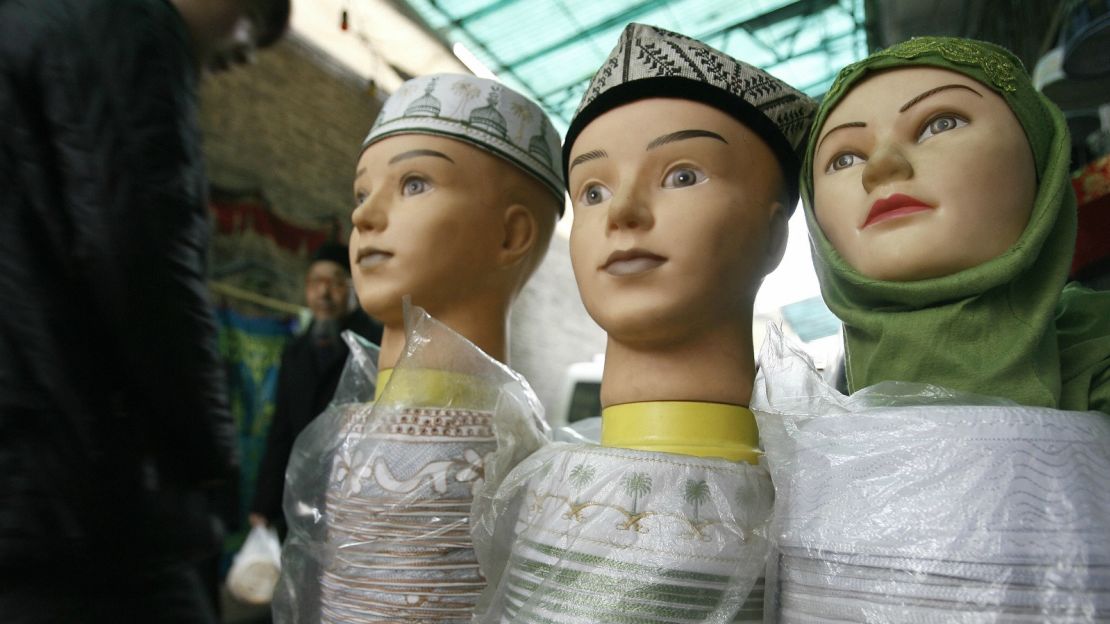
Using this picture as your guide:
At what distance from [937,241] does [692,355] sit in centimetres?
41

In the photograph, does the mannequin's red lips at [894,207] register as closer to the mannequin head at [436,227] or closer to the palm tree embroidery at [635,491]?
the palm tree embroidery at [635,491]

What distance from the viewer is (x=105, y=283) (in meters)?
1.17

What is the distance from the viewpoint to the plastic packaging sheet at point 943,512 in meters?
0.80

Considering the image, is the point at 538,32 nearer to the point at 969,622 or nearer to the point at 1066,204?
the point at 1066,204

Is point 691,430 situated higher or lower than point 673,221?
lower

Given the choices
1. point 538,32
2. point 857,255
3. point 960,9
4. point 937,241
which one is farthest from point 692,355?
point 538,32

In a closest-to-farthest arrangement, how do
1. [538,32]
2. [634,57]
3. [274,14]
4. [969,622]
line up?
1. [969,622]
2. [634,57]
3. [274,14]
4. [538,32]

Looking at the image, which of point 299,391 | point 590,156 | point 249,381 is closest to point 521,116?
point 590,156

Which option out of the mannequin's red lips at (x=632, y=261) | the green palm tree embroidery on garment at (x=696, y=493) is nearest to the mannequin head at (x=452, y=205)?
the mannequin's red lips at (x=632, y=261)

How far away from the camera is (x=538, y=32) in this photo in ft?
18.9

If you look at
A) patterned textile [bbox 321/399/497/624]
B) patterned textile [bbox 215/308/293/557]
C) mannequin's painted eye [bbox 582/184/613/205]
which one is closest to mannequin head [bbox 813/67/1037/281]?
mannequin's painted eye [bbox 582/184/613/205]

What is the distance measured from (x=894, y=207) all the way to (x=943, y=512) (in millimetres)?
415

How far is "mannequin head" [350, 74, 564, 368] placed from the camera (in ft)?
5.08

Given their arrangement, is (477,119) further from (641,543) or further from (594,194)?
(641,543)
